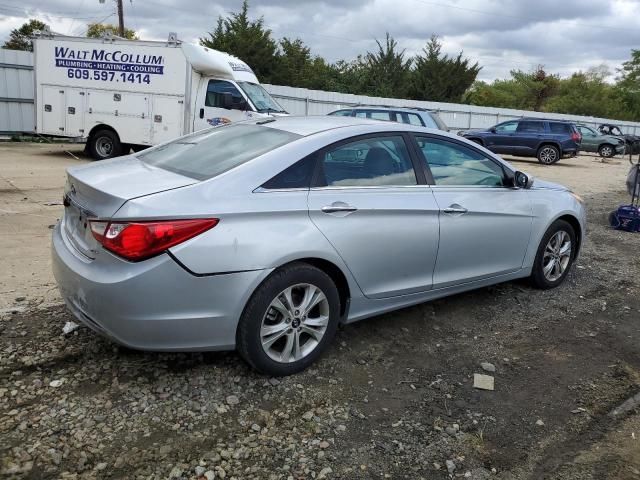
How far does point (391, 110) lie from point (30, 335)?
1055 centimetres

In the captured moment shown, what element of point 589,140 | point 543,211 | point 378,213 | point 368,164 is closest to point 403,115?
point 543,211

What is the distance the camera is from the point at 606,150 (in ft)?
86.8

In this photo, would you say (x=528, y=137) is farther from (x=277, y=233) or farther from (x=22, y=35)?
(x=22, y=35)

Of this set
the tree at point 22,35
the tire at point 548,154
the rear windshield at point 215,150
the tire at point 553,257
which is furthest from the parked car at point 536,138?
the tree at point 22,35

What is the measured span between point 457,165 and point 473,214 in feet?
1.36

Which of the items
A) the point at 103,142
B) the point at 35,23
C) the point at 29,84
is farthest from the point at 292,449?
the point at 35,23

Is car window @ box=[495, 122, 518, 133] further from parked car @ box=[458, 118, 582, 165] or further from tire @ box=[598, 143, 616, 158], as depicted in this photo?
tire @ box=[598, 143, 616, 158]

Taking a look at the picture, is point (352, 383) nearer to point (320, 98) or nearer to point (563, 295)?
point (563, 295)

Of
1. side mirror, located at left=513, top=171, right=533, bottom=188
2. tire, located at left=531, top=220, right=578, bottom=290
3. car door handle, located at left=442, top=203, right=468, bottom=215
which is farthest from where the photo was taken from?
tire, located at left=531, top=220, right=578, bottom=290

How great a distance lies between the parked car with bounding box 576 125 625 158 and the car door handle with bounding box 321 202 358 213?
2615 centimetres

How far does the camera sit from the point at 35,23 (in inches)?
1759

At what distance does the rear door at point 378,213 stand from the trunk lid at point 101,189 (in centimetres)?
88

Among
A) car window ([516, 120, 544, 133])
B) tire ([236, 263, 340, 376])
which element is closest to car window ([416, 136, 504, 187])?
tire ([236, 263, 340, 376])

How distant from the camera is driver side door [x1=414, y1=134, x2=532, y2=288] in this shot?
4.12m
